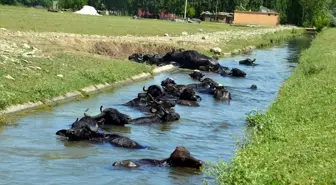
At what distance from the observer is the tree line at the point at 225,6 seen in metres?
137

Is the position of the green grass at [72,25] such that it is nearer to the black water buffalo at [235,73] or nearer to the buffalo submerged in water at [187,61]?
the buffalo submerged in water at [187,61]

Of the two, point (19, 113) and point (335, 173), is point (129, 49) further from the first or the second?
point (335, 173)

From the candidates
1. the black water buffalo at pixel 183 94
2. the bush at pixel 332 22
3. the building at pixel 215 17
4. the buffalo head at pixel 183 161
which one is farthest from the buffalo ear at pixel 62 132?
the bush at pixel 332 22

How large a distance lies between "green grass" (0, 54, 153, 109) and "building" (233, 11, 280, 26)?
323 ft

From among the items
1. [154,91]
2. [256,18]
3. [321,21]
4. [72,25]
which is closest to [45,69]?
[154,91]

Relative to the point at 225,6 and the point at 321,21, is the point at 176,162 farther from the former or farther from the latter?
the point at 225,6

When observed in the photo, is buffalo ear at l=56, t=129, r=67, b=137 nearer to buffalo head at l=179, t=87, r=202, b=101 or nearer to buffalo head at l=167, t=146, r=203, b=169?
buffalo head at l=167, t=146, r=203, b=169

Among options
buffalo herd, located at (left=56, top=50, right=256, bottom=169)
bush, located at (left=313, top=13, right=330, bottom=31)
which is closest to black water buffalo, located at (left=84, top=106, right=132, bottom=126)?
buffalo herd, located at (left=56, top=50, right=256, bottom=169)

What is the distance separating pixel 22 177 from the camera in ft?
39.0

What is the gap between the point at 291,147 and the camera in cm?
Result: 1290

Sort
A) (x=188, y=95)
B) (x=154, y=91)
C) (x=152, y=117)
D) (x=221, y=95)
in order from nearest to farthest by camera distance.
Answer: (x=152, y=117) → (x=154, y=91) → (x=188, y=95) → (x=221, y=95)

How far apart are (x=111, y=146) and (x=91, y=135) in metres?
0.82

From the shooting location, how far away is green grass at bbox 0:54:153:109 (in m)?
19.3

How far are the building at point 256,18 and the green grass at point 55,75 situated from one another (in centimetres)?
9832
